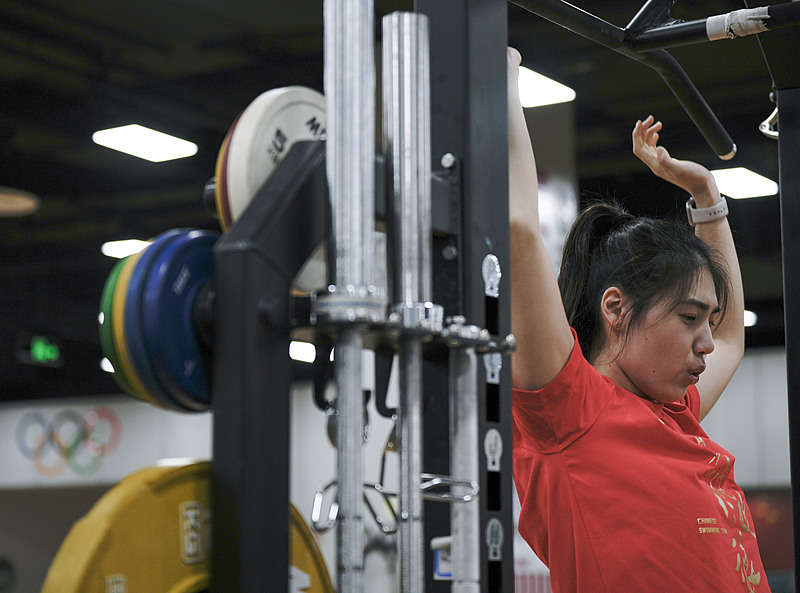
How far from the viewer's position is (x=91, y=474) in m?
10.2

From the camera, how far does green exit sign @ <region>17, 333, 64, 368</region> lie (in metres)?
9.60

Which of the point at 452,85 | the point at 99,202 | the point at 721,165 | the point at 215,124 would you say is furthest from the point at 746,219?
the point at 452,85

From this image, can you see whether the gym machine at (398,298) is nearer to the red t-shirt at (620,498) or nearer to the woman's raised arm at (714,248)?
the red t-shirt at (620,498)

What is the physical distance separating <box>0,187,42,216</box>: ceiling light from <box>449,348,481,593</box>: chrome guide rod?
19.7ft

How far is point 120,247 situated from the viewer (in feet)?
26.0

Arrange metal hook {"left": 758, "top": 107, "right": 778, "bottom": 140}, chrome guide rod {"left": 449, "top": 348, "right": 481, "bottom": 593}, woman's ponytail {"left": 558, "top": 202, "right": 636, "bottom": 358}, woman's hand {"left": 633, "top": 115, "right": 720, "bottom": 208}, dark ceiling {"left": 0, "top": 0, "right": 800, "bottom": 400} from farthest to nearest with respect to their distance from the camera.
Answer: dark ceiling {"left": 0, "top": 0, "right": 800, "bottom": 400} < metal hook {"left": 758, "top": 107, "right": 778, "bottom": 140} < woman's hand {"left": 633, "top": 115, "right": 720, "bottom": 208} < woman's ponytail {"left": 558, "top": 202, "right": 636, "bottom": 358} < chrome guide rod {"left": 449, "top": 348, "right": 481, "bottom": 593}

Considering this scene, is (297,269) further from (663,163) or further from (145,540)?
(663,163)

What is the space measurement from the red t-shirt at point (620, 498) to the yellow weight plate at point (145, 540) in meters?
0.71

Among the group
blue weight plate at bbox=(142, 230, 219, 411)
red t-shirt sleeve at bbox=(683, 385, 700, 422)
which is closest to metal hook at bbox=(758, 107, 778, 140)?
red t-shirt sleeve at bbox=(683, 385, 700, 422)

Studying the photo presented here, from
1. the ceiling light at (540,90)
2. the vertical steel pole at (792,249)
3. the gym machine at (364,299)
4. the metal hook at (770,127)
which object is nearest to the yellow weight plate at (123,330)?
the gym machine at (364,299)

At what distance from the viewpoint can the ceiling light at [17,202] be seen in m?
6.60

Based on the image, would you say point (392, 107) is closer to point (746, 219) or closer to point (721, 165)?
point (721, 165)

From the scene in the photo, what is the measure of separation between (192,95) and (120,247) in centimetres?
288

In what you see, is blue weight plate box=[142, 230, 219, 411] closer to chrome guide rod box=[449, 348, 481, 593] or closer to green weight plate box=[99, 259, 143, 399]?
green weight plate box=[99, 259, 143, 399]
